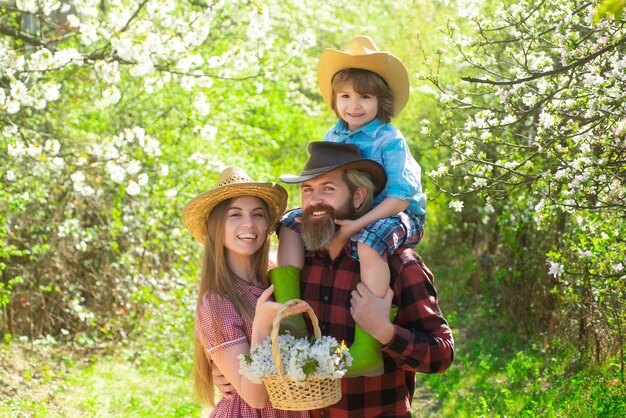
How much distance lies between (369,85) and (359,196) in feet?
1.79

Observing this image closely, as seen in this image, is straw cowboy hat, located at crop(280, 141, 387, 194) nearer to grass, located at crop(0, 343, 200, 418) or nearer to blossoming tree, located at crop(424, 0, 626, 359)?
blossoming tree, located at crop(424, 0, 626, 359)

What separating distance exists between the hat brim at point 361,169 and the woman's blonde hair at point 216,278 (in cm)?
33

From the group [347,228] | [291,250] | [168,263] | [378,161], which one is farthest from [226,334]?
[168,263]

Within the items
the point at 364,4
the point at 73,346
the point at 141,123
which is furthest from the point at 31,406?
the point at 364,4

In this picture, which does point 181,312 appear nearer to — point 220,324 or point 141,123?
point 141,123

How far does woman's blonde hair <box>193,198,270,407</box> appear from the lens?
11.5 feet

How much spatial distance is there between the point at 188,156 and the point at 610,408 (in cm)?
600

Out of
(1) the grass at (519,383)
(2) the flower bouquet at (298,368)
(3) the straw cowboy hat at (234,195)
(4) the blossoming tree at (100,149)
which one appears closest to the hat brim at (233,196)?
(3) the straw cowboy hat at (234,195)

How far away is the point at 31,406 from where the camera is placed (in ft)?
21.2

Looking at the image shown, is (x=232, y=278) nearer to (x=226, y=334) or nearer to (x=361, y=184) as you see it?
(x=226, y=334)

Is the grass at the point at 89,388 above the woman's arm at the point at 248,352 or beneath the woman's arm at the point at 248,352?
beneath

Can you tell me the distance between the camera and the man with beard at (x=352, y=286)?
324 cm

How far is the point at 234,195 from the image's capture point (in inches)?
143

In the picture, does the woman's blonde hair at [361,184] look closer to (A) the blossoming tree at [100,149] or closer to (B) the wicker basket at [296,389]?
(B) the wicker basket at [296,389]
